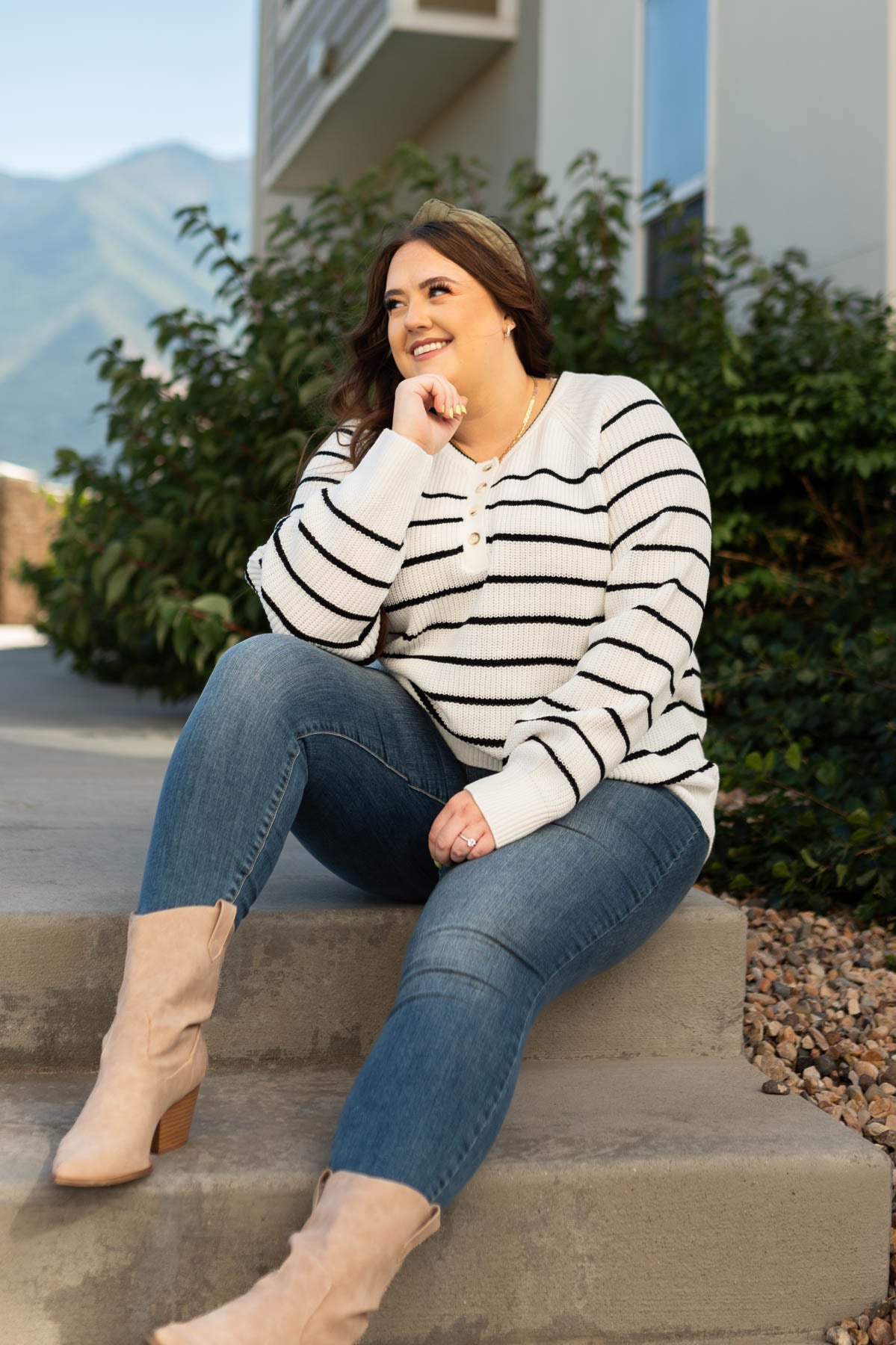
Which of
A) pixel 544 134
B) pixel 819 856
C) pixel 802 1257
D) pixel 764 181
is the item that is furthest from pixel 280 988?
pixel 544 134

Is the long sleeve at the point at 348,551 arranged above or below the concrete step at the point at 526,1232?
above

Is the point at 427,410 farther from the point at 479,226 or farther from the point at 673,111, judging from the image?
the point at 673,111

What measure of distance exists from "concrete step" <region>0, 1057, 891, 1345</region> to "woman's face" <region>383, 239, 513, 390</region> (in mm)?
1171

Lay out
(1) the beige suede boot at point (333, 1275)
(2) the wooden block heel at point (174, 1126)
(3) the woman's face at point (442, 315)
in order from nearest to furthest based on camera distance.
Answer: (1) the beige suede boot at point (333, 1275) < (2) the wooden block heel at point (174, 1126) < (3) the woman's face at point (442, 315)

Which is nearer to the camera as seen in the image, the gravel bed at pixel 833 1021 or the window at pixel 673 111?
the gravel bed at pixel 833 1021

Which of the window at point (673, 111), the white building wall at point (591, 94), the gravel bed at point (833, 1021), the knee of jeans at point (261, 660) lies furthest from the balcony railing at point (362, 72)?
the knee of jeans at point (261, 660)

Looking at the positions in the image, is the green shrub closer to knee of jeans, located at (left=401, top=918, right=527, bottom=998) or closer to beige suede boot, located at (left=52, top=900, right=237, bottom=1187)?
knee of jeans, located at (left=401, top=918, right=527, bottom=998)

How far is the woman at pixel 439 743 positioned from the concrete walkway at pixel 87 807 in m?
0.32

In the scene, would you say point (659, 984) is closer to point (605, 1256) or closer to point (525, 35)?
point (605, 1256)

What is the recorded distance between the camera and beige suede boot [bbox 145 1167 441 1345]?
127 centimetres

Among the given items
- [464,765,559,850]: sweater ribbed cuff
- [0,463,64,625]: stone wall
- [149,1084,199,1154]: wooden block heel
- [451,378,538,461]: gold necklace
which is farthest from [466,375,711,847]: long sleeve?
[0,463,64,625]: stone wall

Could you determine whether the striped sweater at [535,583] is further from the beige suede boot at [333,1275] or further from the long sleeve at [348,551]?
the beige suede boot at [333,1275]

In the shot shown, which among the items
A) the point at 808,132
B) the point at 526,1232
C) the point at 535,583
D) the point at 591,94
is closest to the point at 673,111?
the point at 591,94

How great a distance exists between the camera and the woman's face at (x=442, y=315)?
2.03 meters
